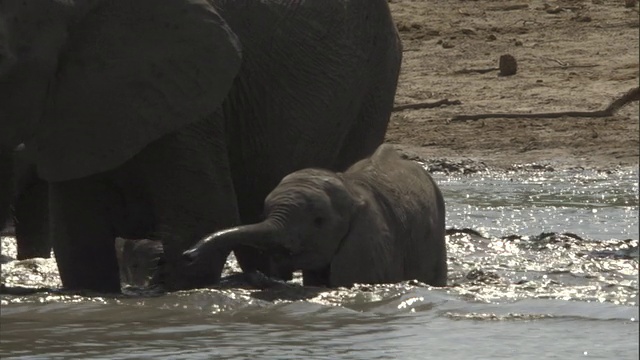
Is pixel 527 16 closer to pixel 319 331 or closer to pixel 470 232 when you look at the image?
pixel 470 232

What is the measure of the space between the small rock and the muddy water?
6099 millimetres

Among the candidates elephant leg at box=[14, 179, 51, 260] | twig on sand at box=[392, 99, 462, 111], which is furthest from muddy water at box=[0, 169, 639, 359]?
twig on sand at box=[392, 99, 462, 111]

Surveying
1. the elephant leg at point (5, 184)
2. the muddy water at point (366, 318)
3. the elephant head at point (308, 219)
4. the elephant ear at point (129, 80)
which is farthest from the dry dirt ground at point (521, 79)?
the elephant ear at point (129, 80)

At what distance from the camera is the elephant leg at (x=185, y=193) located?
283 inches

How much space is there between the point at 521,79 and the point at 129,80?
24.7 feet

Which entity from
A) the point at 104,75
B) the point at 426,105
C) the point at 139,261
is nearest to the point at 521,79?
the point at 426,105

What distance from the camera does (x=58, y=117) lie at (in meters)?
7.05

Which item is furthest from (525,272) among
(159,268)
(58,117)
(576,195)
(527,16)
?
(527,16)

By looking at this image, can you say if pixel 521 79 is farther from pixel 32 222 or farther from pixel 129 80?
pixel 129 80

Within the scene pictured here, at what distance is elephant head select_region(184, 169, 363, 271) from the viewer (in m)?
7.14

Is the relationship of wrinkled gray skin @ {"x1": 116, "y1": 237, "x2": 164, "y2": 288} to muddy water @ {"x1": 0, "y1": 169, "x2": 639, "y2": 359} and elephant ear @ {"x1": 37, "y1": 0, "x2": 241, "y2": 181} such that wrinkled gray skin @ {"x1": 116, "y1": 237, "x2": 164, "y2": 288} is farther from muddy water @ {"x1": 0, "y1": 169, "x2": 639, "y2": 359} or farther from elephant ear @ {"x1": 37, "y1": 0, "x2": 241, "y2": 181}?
elephant ear @ {"x1": 37, "y1": 0, "x2": 241, "y2": 181}

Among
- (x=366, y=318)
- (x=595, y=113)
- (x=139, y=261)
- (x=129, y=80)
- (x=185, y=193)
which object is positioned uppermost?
(x=129, y=80)

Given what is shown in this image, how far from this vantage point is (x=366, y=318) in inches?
259

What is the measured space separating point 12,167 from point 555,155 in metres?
5.50
